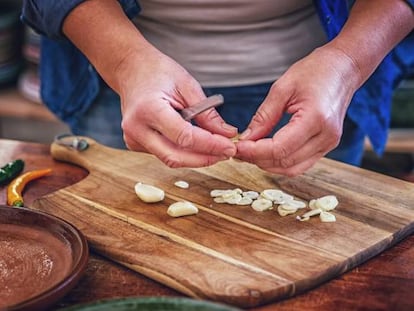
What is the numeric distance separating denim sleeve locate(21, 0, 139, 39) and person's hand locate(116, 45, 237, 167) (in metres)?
0.15

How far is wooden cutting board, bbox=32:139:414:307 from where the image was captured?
0.89m

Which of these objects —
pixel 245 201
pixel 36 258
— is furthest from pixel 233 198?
pixel 36 258

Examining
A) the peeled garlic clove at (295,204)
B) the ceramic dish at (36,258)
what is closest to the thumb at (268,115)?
the peeled garlic clove at (295,204)

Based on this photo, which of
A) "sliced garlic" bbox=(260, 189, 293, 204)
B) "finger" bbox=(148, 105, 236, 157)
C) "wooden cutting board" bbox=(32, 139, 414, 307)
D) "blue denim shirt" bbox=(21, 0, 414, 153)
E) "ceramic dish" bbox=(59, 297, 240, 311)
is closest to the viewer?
"ceramic dish" bbox=(59, 297, 240, 311)

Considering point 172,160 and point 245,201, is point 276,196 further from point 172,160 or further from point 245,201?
point 172,160

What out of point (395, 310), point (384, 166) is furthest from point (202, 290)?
point (384, 166)

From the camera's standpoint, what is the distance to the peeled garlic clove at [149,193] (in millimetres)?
1079

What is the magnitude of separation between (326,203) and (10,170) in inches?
18.9

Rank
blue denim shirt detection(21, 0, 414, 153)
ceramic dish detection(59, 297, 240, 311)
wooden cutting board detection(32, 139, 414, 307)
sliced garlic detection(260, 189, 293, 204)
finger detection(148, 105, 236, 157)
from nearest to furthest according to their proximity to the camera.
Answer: ceramic dish detection(59, 297, 240, 311)
wooden cutting board detection(32, 139, 414, 307)
finger detection(148, 105, 236, 157)
sliced garlic detection(260, 189, 293, 204)
blue denim shirt detection(21, 0, 414, 153)

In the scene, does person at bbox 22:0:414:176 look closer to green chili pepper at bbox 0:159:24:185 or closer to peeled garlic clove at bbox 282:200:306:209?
peeled garlic clove at bbox 282:200:306:209

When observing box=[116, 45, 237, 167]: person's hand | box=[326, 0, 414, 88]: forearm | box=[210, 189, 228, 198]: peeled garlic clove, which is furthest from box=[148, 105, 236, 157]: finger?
box=[326, 0, 414, 88]: forearm

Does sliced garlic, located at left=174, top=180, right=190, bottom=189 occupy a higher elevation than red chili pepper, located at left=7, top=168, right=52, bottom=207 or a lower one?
higher

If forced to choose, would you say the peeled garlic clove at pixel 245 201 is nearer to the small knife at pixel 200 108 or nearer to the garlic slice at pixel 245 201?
the garlic slice at pixel 245 201

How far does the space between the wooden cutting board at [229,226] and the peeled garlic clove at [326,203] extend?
0.01m
